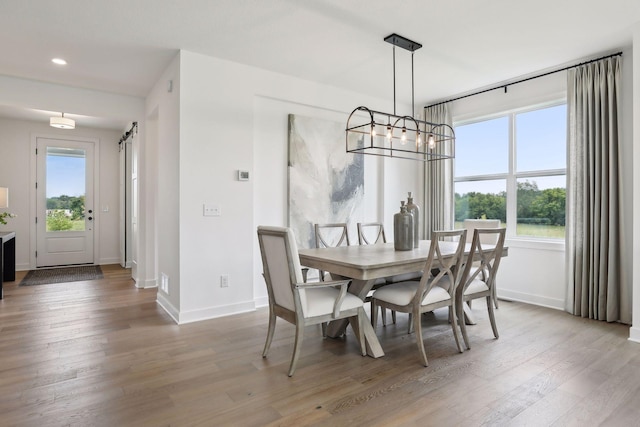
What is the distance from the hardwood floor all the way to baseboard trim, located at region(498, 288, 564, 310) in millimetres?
378

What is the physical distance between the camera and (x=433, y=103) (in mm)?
5438

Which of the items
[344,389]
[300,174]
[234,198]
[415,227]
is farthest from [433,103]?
[344,389]

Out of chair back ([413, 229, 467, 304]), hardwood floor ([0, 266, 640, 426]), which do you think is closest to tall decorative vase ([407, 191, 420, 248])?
chair back ([413, 229, 467, 304])

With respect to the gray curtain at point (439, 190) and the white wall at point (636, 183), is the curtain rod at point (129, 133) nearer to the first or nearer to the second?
the gray curtain at point (439, 190)

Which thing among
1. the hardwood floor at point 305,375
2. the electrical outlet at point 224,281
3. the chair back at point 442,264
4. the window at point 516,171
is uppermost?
the window at point 516,171

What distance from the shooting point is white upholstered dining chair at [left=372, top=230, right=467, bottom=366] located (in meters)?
2.62

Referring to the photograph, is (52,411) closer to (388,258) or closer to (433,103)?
(388,258)

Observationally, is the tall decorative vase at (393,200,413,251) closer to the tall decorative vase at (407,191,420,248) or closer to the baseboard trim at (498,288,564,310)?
the tall decorative vase at (407,191,420,248)

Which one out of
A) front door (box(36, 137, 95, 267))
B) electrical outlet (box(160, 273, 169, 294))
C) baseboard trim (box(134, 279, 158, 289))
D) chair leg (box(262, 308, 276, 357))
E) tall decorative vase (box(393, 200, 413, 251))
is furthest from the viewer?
front door (box(36, 137, 95, 267))

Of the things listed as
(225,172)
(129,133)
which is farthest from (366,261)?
(129,133)

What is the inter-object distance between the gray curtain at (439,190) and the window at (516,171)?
0.16 meters

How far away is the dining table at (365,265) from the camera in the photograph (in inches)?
99.2

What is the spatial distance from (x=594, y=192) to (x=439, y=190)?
1898mm

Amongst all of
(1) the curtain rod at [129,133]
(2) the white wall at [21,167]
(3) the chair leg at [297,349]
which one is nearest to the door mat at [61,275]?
(2) the white wall at [21,167]
